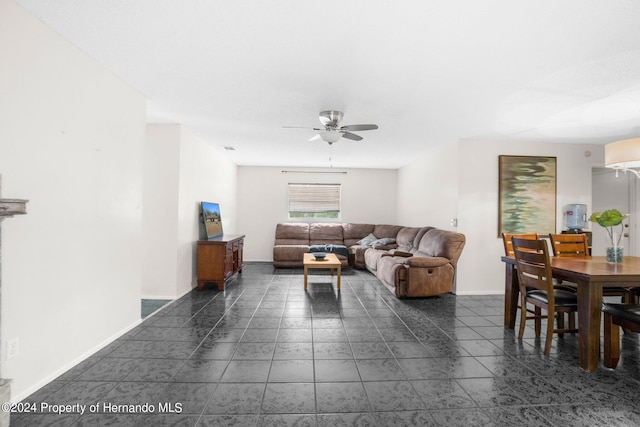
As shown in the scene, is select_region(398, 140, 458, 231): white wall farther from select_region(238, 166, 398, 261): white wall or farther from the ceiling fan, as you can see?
the ceiling fan

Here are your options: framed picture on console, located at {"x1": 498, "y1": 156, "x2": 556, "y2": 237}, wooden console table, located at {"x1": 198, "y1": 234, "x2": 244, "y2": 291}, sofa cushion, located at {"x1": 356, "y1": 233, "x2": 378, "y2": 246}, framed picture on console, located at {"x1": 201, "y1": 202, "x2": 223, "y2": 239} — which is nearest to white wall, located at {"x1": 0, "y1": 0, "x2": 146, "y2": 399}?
wooden console table, located at {"x1": 198, "y1": 234, "x2": 244, "y2": 291}

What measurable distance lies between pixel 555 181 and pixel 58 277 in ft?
20.2

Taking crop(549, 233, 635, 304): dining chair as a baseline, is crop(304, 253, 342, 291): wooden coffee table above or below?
below

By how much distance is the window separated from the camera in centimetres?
723

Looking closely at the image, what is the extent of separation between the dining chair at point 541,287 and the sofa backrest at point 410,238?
2365 mm

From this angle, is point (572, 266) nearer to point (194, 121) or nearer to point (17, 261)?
point (17, 261)

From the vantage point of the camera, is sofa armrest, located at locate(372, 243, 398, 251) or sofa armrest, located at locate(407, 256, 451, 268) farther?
sofa armrest, located at locate(372, 243, 398, 251)

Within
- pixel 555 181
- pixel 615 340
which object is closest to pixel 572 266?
pixel 615 340

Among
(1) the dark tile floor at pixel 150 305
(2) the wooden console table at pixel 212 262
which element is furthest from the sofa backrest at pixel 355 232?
(1) the dark tile floor at pixel 150 305

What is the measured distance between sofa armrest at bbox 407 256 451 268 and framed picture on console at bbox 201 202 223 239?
314cm

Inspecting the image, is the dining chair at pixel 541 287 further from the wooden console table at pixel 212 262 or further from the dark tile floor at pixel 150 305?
the dark tile floor at pixel 150 305

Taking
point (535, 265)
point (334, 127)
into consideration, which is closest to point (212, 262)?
point (334, 127)

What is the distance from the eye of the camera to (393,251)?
16.9 ft

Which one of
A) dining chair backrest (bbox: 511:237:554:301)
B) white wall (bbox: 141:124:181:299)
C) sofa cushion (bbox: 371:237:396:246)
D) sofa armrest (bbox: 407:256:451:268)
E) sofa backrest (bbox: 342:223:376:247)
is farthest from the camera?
sofa backrest (bbox: 342:223:376:247)
